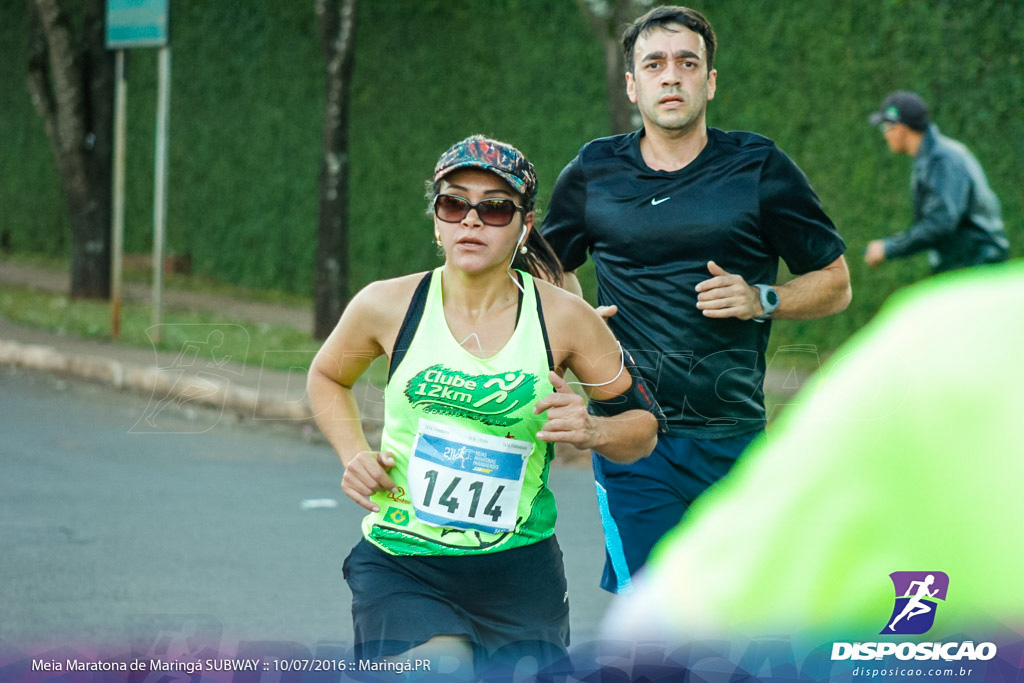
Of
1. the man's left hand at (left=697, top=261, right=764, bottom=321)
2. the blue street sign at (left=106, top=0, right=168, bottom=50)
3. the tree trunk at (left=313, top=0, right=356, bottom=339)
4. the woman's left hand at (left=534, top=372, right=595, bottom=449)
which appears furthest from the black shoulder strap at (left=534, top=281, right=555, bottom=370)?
the blue street sign at (left=106, top=0, right=168, bottom=50)

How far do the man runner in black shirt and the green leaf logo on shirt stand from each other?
90 cm

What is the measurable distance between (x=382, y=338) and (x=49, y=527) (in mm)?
3861

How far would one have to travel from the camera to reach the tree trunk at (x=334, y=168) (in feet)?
44.6

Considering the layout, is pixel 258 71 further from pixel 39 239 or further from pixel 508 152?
pixel 508 152

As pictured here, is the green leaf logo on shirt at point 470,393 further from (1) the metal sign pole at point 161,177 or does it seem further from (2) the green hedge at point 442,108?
(1) the metal sign pole at point 161,177

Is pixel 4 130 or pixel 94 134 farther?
pixel 4 130

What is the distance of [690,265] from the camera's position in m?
4.42

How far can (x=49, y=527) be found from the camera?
694 centimetres

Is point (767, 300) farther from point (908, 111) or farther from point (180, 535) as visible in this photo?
point (908, 111)

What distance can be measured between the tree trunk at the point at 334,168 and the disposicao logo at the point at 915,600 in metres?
10.3

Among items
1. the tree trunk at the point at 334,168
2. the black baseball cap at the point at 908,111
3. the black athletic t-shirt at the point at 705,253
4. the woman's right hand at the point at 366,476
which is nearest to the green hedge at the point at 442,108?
the tree trunk at the point at 334,168

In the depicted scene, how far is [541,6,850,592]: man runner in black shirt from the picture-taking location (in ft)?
14.4

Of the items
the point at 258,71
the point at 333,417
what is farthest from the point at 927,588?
the point at 258,71

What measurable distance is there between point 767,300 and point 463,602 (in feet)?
Answer: 4.59
